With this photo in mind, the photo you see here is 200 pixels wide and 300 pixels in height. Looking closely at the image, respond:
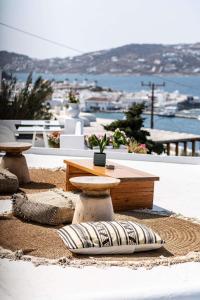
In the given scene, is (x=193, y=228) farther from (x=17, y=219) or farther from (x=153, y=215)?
(x=17, y=219)

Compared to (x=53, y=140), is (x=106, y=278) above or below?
below

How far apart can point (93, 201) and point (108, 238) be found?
1.71 feet

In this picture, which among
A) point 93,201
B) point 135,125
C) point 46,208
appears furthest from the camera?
point 135,125

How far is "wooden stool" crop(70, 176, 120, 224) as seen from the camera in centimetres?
398

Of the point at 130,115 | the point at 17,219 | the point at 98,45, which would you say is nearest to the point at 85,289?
the point at 17,219

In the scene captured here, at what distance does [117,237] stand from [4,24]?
8.69 ft

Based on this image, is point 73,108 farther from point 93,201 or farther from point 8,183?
point 93,201

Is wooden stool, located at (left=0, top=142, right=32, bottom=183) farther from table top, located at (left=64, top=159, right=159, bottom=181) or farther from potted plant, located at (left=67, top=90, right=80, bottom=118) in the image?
potted plant, located at (left=67, top=90, right=80, bottom=118)

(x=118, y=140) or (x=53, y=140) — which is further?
(x=53, y=140)

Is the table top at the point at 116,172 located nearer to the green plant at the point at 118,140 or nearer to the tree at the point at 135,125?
the green plant at the point at 118,140

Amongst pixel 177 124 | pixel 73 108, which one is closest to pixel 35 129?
pixel 73 108

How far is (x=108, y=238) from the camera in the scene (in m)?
3.56

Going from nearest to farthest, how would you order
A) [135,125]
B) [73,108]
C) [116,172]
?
[116,172], [73,108], [135,125]

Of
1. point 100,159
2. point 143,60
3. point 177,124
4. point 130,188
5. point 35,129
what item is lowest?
point 177,124
